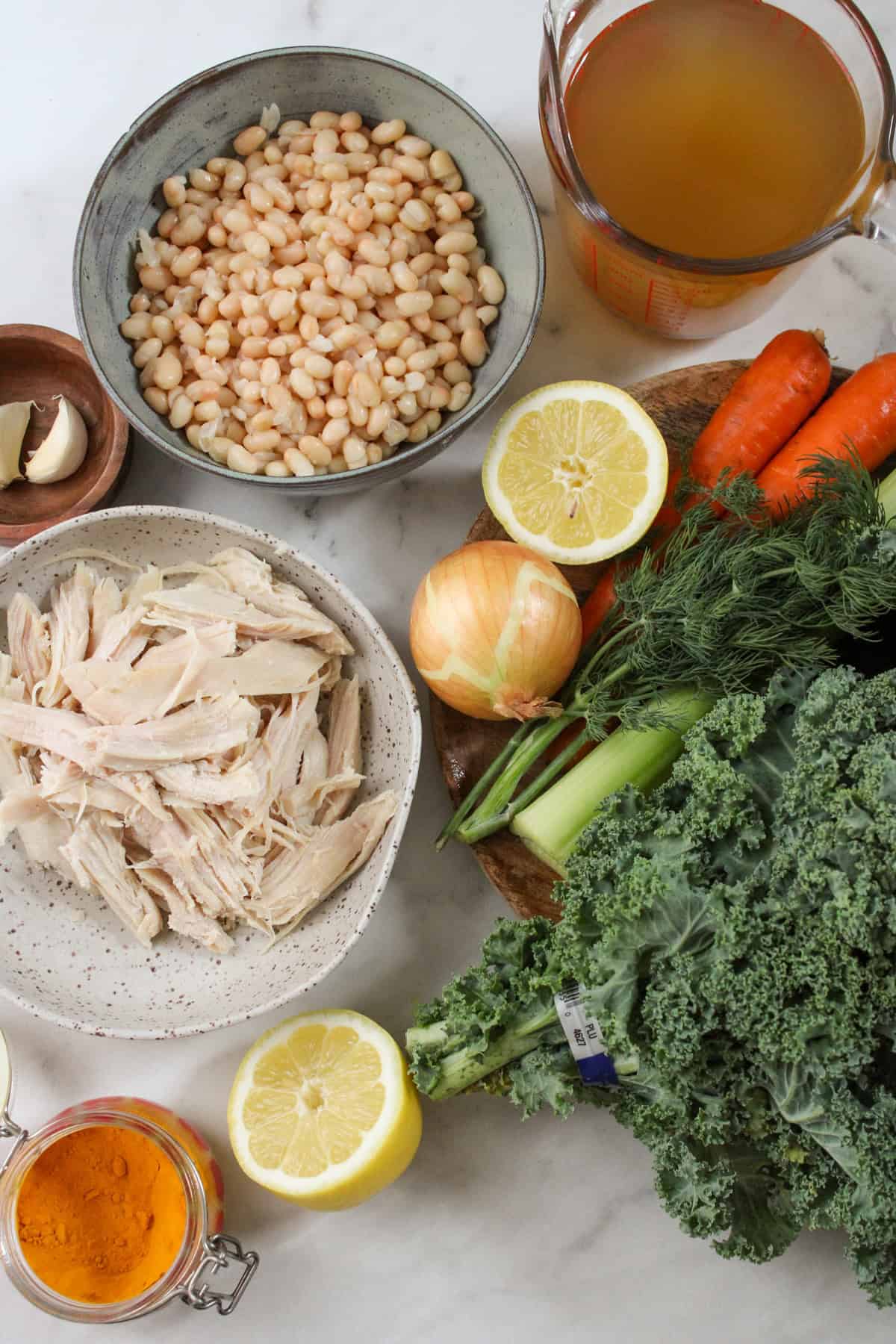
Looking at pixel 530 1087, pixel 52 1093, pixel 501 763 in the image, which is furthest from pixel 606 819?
pixel 52 1093

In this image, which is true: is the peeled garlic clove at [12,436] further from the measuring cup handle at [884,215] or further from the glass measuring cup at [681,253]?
the measuring cup handle at [884,215]

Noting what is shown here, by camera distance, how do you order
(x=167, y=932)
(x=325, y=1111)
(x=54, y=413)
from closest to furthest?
(x=325, y=1111) < (x=167, y=932) < (x=54, y=413)

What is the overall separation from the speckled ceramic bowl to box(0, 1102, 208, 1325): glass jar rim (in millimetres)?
168

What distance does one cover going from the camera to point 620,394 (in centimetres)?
153

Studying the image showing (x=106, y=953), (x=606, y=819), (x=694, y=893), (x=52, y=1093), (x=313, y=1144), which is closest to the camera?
(x=694, y=893)

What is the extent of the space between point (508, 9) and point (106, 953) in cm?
159

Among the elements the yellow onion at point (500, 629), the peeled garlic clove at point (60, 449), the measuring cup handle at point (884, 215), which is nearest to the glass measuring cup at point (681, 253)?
the measuring cup handle at point (884, 215)

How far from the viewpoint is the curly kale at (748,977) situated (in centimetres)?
119

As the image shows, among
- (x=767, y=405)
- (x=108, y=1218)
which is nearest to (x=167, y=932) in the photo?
(x=108, y=1218)

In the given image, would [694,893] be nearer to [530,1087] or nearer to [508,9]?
[530,1087]

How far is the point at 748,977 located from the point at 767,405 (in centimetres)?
80

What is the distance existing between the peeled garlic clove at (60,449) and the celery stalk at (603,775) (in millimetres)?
835

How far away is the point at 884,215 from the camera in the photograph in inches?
54.7

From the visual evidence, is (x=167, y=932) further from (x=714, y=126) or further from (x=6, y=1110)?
(x=714, y=126)
